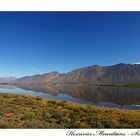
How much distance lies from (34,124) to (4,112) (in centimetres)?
335

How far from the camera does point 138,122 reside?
15000mm

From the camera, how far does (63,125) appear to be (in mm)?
13898
